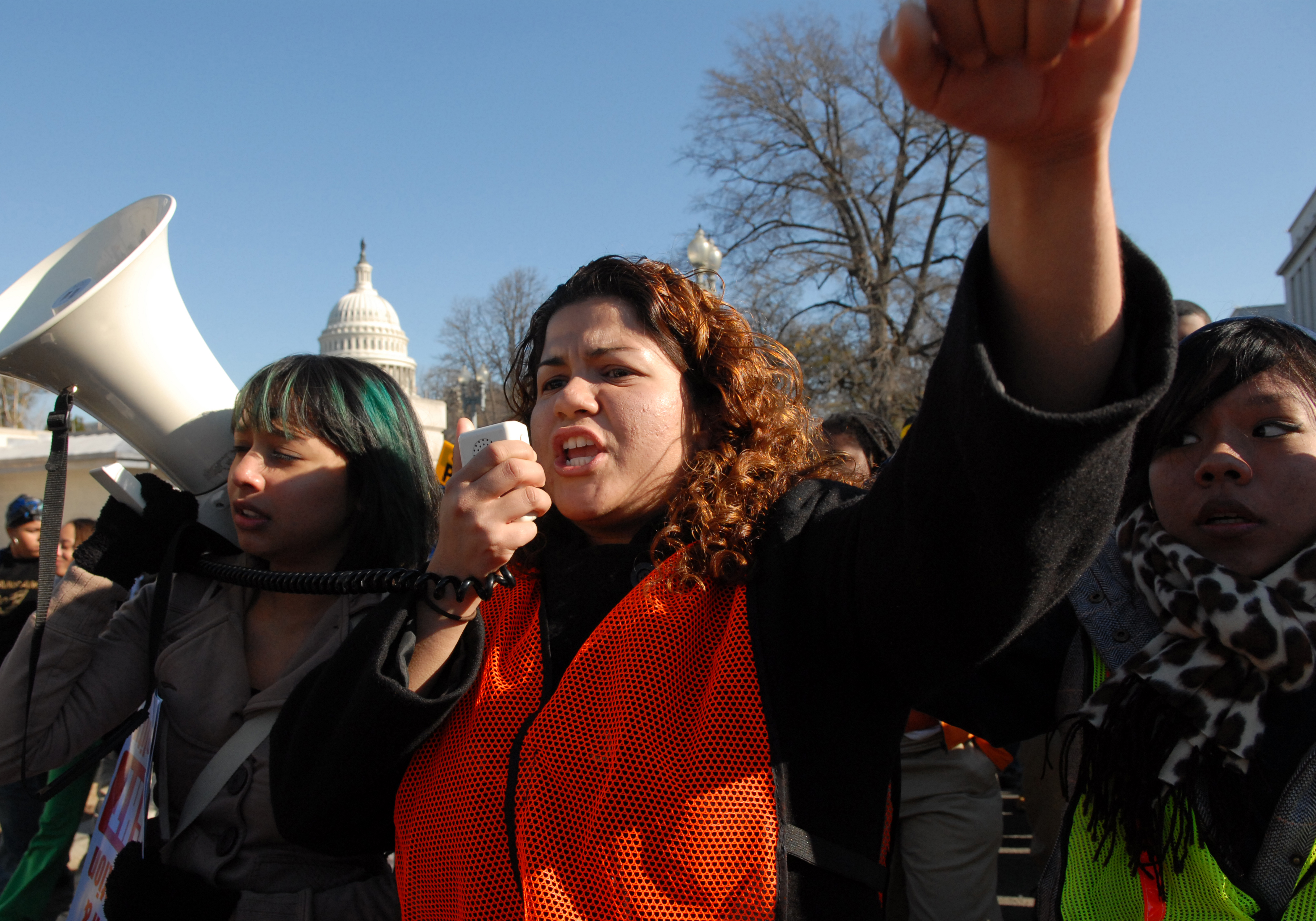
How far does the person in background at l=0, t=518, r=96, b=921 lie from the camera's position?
3.83 meters

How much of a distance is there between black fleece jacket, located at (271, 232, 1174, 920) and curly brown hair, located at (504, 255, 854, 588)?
80mm

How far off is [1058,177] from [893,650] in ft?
1.78

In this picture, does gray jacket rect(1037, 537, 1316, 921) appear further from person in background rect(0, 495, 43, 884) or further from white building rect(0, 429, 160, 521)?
white building rect(0, 429, 160, 521)

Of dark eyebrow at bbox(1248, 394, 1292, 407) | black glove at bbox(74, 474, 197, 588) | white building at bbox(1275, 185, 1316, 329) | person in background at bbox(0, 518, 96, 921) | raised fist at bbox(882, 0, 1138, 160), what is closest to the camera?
raised fist at bbox(882, 0, 1138, 160)

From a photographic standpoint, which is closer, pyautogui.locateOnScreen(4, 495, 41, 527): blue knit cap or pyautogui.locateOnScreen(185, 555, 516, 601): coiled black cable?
pyautogui.locateOnScreen(185, 555, 516, 601): coiled black cable

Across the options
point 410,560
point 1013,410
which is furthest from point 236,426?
point 1013,410

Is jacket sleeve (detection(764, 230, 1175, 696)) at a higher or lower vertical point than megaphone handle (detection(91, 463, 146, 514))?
higher

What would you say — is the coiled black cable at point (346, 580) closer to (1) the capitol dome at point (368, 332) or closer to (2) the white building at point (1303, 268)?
(2) the white building at point (1303, 268)

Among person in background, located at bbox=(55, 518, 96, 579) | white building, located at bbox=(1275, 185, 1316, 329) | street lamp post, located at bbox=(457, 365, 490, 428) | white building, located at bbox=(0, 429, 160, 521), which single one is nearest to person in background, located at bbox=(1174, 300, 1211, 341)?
person in background, located at bbox=(55, 518, 96, 579)

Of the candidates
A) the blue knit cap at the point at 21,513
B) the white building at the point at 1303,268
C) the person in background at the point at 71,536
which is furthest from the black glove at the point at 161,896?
the white building at the point at 1303,268

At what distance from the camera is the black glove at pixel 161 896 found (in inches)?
62.3

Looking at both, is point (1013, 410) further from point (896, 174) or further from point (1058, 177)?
point (896, 174)

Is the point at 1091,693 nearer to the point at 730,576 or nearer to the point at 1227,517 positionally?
the point at 1227,517

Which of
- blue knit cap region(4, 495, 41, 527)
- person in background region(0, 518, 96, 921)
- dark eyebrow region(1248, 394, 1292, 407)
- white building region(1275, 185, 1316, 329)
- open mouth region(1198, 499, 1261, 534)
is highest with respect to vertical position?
white building region(1275, 185, 1316, 329)
